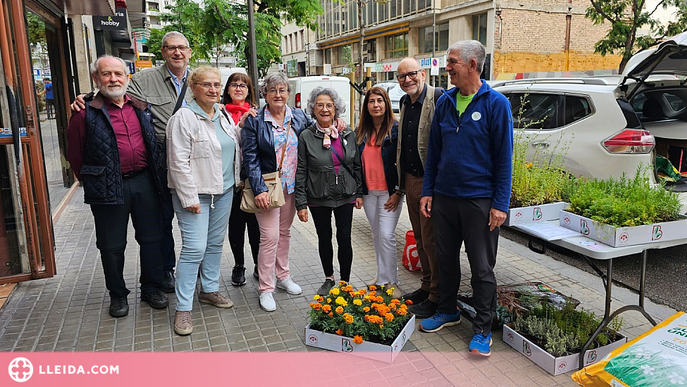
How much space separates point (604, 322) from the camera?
3.30 m

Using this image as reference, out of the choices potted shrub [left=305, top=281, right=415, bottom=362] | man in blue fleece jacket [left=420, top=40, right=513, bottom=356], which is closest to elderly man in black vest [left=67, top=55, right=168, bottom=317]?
potted shrub [left=305, top=281, right=415, bottom=362]

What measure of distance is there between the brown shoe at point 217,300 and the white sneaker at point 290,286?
50 centimetres

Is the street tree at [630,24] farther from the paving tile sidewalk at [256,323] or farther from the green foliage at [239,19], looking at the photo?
the paving tile sidewalk at [256,323]

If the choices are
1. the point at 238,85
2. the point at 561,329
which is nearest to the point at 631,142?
the point at 561,329

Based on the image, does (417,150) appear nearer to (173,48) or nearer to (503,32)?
(173,48)

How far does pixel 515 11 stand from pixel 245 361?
31.4 meters

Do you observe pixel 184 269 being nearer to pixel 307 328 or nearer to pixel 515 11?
pixel 307 328

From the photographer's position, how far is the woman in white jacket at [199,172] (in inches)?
144

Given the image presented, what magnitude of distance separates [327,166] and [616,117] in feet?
11.1

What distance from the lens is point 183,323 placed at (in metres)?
3.82

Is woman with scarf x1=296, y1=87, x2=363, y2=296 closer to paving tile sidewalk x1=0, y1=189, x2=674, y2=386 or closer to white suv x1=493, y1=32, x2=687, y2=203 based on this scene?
paving tile sidewalk x1=0, y1=189, x2=674, y2=386

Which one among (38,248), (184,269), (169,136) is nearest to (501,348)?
(184,269)

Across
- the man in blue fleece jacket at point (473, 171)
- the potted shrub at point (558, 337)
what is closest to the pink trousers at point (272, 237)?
the man in blue fleece jacket at point (473, 171)

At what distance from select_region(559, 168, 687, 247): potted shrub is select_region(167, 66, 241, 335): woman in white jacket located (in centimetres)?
251
